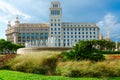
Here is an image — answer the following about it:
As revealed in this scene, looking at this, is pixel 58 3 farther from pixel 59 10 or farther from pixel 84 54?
pixel 84 54

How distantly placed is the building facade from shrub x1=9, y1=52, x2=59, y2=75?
96568mm

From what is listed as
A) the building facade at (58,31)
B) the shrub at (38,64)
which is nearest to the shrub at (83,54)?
the shrub at (38,64)

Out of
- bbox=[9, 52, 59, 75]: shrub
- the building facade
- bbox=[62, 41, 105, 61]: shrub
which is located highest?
the building facade

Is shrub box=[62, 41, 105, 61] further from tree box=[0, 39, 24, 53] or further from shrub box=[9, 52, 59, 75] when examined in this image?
tree box=[0, 39, 24, 53]

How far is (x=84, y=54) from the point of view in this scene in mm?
17891

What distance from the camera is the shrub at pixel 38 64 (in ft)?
57.4

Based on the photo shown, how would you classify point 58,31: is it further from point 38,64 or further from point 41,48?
point 38,64

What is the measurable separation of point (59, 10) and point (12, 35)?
26.6 meters

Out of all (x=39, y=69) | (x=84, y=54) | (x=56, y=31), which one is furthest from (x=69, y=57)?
(x=56, y=31)

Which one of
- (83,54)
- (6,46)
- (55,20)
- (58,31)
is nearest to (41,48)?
(83,54)

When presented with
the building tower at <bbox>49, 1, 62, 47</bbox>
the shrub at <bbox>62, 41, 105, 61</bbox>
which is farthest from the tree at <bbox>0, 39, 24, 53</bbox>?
the shrub at <bbox>62, 41, 105, 61</bbox>

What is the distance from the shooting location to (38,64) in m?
17.7

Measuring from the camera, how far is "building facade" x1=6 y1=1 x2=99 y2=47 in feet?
386

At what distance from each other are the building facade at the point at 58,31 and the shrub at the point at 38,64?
3802 inches
